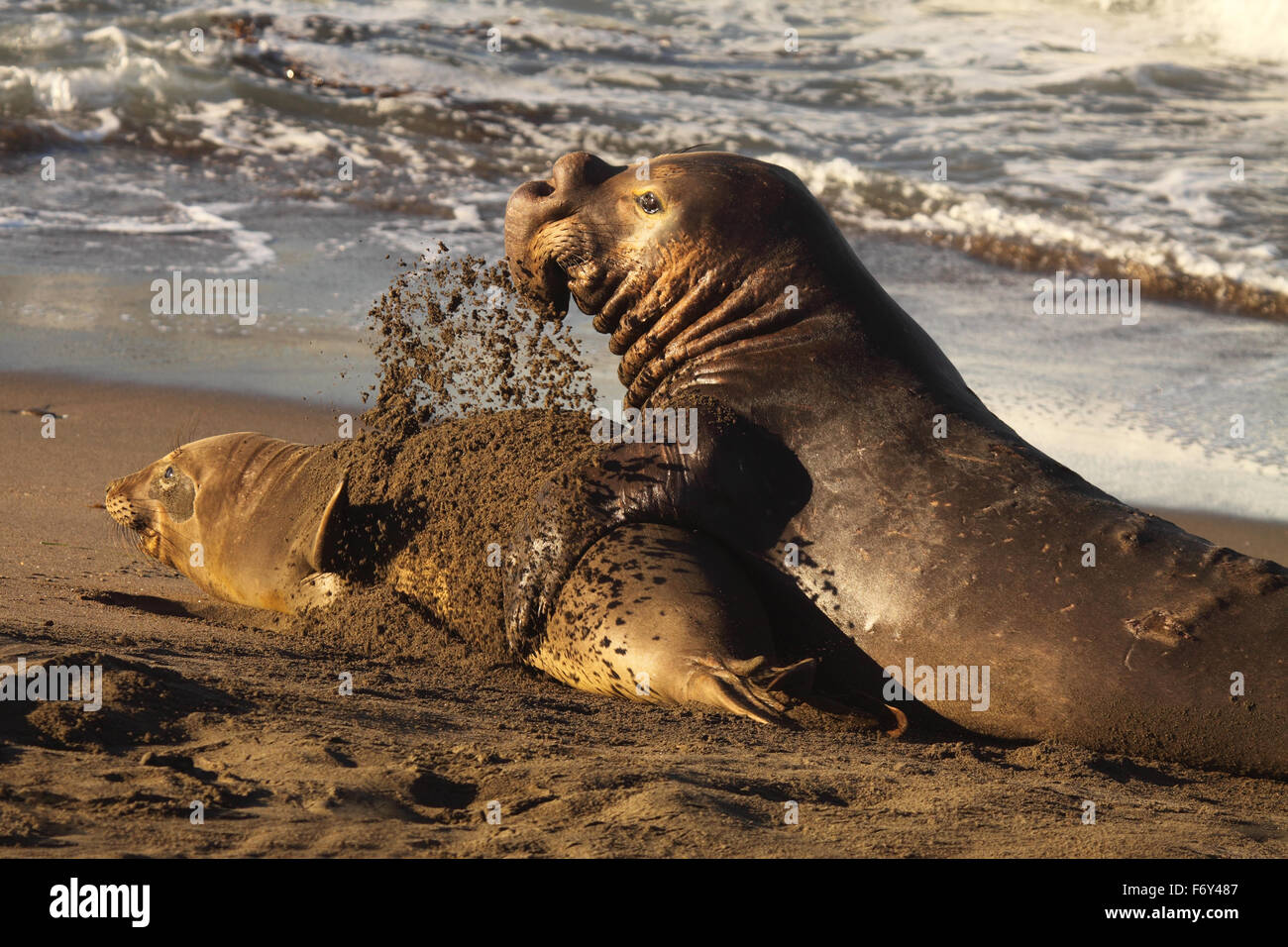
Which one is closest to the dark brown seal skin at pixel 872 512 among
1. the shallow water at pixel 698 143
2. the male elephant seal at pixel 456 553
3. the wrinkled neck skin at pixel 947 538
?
the wrinkled neck skin at pixel 947 538

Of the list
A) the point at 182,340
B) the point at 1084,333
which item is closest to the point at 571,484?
the point at 182,340

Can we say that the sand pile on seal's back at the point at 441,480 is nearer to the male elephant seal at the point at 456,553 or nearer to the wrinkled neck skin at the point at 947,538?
the male elephant seal at the point at 456,553

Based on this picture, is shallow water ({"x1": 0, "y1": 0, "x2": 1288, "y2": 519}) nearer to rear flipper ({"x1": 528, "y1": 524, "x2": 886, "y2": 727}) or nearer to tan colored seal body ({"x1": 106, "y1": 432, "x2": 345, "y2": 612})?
tan colored seal body ({"x1": 106, "y1": 432, "x2": 345, "y2": 612})

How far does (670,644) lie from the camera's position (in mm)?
4340

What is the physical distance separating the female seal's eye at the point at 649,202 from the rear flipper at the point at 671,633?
1306mm

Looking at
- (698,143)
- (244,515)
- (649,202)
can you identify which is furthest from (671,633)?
(698,143)

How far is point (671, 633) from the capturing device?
4.36 meters

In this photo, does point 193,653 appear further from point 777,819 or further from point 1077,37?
point 1077,37

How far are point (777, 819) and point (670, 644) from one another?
123cm

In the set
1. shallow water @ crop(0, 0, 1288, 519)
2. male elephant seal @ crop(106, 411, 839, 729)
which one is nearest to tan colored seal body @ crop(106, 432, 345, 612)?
male elephant seal @ crop(106, 411, 839, 729)

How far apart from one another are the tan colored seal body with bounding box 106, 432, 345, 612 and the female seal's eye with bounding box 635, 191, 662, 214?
5.03ft

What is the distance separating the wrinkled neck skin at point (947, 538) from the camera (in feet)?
13.9
